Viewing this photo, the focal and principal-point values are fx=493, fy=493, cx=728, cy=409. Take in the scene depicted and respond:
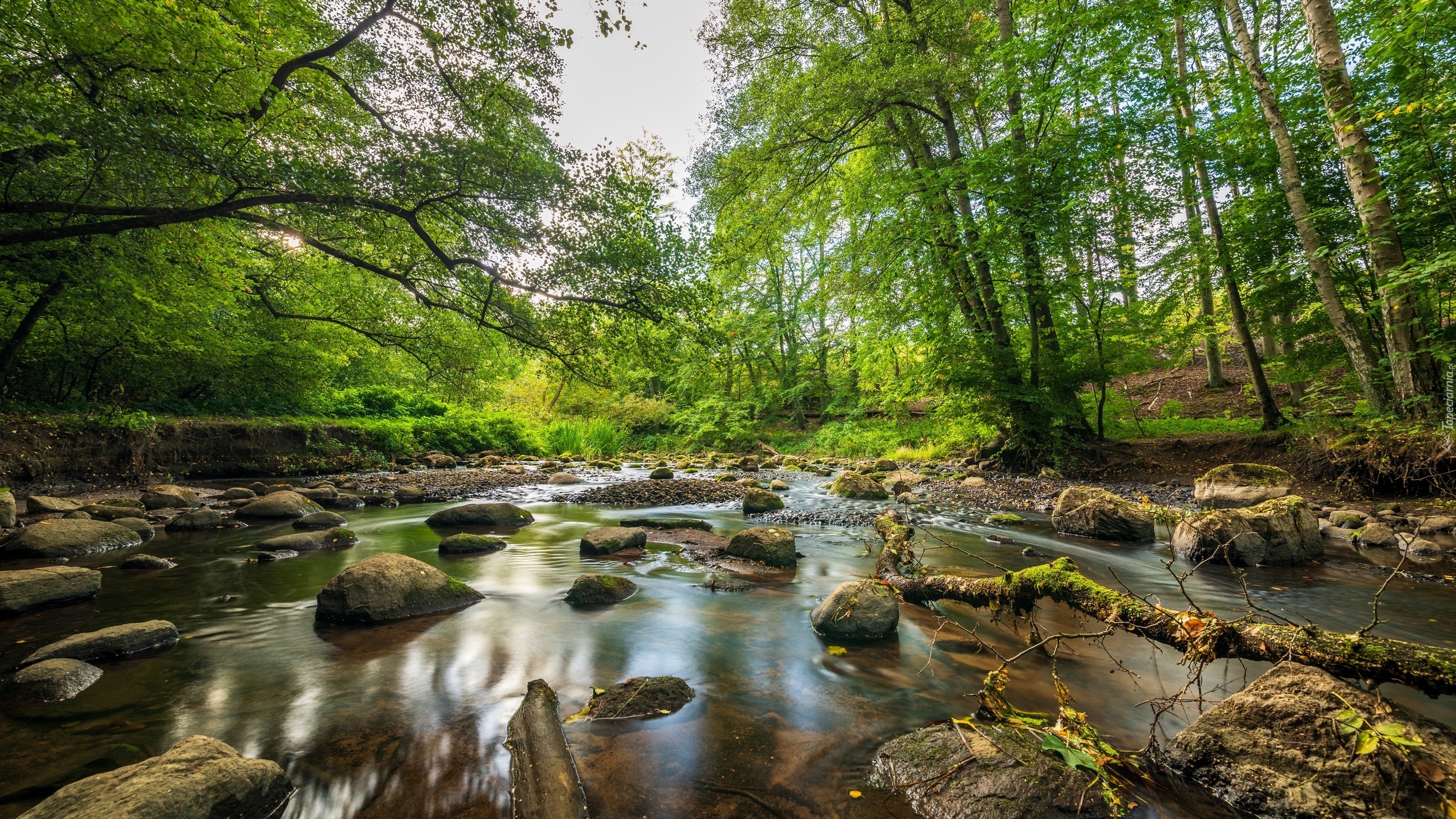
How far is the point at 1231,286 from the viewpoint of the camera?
32.2ft

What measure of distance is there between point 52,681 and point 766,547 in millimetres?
4833

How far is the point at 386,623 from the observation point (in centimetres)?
369

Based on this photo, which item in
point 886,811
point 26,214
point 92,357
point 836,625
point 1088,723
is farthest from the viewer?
point 92,357

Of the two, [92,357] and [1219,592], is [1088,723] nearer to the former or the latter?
[1219,592]

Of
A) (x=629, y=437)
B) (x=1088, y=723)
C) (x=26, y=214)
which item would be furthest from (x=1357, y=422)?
(x=629, y=437)

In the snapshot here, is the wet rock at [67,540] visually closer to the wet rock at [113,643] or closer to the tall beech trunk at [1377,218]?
the wet rock at [113,643]

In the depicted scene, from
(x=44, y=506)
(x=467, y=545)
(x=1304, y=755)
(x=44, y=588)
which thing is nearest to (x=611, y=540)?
(x=467, y=545)

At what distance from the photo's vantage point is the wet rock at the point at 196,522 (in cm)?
660

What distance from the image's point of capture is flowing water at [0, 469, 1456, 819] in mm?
2029

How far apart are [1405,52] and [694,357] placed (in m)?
10.2

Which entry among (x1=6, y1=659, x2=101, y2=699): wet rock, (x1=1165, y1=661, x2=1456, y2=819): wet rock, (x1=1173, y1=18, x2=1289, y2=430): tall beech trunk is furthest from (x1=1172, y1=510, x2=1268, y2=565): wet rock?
(x1=6, y1=659, x2=101, y2=699): wet rock

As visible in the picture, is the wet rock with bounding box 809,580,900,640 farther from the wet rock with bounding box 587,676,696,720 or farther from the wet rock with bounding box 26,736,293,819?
the wet rock with bounding box 26,736,293,819

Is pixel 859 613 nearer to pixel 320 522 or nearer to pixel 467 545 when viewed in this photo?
pixel 467 545

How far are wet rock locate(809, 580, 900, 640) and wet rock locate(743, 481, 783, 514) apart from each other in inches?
196
